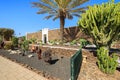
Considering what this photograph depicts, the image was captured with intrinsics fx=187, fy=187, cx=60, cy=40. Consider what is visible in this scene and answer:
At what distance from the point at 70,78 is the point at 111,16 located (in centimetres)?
651

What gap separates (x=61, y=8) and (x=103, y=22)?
12671 millimetres

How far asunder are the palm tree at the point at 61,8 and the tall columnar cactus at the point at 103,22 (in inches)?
427

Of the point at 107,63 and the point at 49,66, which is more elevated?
the point at 107,63

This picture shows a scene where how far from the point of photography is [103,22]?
1350 centimetres

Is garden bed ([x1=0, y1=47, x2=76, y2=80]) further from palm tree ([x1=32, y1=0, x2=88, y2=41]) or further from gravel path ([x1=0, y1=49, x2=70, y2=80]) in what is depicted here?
palm tree ([x1=32, y1=0, x2=88, y2=41])

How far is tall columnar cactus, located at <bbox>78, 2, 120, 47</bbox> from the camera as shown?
13180mm

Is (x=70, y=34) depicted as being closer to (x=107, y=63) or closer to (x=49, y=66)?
(x=107, y=63)

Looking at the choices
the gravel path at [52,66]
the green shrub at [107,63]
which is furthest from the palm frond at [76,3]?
the green shrub at [107,63]

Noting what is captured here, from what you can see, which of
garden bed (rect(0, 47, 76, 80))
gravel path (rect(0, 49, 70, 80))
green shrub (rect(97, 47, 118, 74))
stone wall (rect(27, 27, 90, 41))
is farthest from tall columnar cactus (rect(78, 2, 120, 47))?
stone wall (rect(27, 27, 90, 41))

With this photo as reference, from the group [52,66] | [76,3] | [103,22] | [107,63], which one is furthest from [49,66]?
[76,3]

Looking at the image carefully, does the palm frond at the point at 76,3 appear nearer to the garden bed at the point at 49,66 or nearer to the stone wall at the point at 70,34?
the stone wall at the point at 70,34

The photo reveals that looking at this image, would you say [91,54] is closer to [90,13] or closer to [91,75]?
[90,13]

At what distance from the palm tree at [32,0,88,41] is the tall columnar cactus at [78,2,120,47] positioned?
10.9 metres

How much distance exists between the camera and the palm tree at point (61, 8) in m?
24.8
